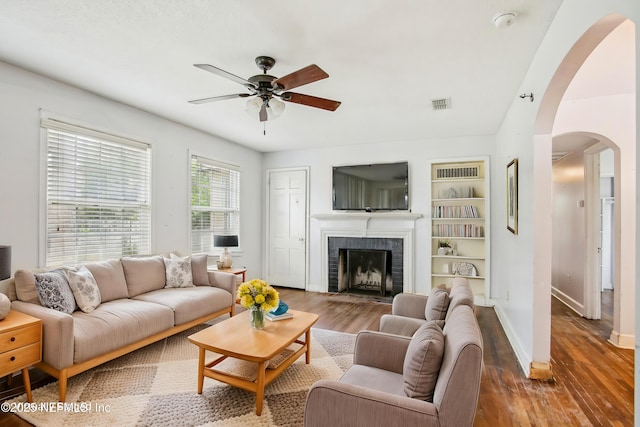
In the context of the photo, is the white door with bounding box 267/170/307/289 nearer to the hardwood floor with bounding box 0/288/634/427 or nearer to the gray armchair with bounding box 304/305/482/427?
the hardwood floor with bounding box 0/288/634/427

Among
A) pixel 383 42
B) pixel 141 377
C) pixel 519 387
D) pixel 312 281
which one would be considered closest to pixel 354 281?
pixel 312 281

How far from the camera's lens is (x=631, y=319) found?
322 cm

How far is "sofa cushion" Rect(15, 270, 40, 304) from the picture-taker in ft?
8.63

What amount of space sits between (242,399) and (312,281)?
3630 mm

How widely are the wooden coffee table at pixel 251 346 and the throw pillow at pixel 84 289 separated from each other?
111 cm

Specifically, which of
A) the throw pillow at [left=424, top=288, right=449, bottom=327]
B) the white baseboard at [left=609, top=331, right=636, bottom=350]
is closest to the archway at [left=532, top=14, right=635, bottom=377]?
the white baseboard at [left=609, top=331, right=636, bottom=350]

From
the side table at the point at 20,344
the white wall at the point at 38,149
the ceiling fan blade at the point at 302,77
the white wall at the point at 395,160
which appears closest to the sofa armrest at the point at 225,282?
the white wall at the point at 38,149

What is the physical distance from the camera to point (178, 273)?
3.82 meters

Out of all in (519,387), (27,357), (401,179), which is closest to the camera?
(27,357)

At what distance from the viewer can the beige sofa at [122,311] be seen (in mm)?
2301

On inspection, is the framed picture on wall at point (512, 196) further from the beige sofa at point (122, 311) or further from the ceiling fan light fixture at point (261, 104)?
the beige sofa at point (122, 311)

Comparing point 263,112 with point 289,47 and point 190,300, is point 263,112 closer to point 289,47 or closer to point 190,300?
point 289,47

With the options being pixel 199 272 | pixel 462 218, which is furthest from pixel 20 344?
pixel 462 218

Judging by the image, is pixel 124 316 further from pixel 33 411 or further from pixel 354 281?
pixel 354 281
